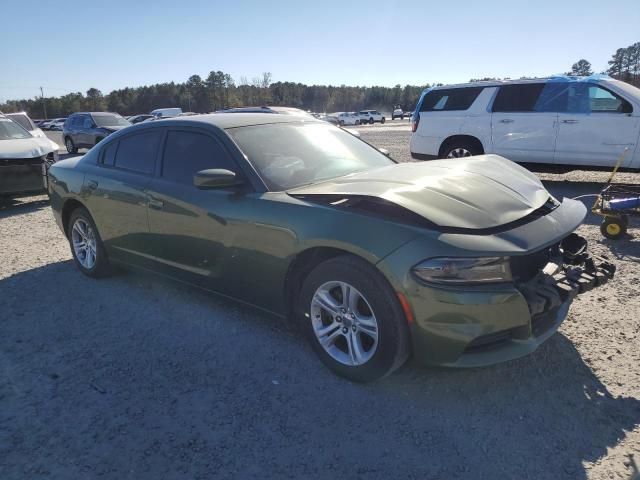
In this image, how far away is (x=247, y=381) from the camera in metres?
3.04

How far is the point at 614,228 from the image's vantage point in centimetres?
547

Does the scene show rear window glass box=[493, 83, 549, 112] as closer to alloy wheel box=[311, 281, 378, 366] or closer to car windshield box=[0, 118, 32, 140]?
alloy wheel box=[311, 281, 378, 366]

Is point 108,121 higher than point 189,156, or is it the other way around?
point 108,121

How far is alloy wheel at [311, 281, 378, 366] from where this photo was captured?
9.32 feet

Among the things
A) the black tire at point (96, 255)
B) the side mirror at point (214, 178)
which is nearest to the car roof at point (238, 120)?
the side mirror at point (214, 178)

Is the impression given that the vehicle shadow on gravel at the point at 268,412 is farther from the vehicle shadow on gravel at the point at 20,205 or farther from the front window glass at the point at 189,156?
the vehicle shadow on gravel at the point at 20,205

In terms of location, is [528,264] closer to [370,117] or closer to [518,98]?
[518,98]

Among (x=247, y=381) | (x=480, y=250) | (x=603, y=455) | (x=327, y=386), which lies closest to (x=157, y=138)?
(x=247, y=381)

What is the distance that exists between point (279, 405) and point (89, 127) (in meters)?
18.4

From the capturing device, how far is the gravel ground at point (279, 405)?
2.33m

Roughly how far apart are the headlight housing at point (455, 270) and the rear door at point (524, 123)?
7.10 m

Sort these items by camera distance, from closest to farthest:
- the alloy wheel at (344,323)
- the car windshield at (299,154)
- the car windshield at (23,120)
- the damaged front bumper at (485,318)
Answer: the damaged front bumper at (485,318) → the alloy wheel at (344,323) → the car windshield at (299,154) → the car windshield at (23,120)

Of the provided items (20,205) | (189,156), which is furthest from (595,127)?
(20,205)

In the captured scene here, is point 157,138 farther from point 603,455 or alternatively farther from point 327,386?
point 603,455
